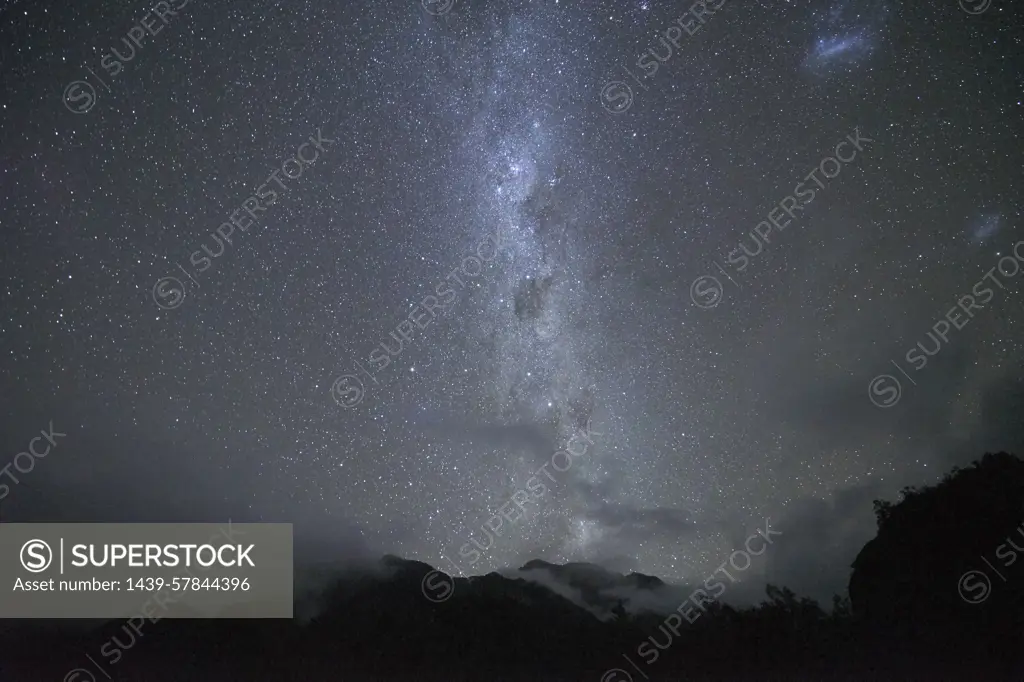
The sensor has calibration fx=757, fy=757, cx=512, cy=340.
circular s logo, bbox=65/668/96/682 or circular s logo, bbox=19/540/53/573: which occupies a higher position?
circular s logo, bbox=19/540/53/573

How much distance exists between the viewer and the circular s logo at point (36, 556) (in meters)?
→ 6.53

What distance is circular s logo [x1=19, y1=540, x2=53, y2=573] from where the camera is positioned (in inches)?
257

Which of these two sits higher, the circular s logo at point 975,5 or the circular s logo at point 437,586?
the circular s logo at point 975,5

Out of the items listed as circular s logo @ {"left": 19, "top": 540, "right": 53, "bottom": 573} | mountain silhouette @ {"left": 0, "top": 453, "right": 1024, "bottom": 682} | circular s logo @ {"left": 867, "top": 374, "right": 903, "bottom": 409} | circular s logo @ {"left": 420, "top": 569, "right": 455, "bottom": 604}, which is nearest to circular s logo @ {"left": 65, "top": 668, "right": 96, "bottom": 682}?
mountain silhouette @ {"left": 0, "top": 453, "right": 1024, "bottom": 682}

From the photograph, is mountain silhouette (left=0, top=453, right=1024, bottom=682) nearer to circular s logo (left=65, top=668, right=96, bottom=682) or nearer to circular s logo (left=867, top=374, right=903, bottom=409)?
circular s logo (left=65, top=668, right=96, bottom=682)

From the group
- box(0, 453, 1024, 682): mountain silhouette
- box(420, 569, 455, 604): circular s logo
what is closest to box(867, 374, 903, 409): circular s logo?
box(0, 453, 1024, 682): mountain silhouette

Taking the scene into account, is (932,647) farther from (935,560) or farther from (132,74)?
(132,74)

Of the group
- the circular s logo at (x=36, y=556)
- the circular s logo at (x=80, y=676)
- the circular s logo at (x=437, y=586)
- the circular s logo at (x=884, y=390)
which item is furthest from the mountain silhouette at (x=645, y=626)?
the circular s logo at (x=36, y=556)

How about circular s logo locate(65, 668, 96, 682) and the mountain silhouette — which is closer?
circular s logo locate(65, 668, 96, 682)

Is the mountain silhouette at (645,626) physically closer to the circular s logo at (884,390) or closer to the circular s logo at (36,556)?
the circular s logo at (884,390)

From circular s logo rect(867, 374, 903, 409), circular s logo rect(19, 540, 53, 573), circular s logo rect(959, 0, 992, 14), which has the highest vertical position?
circular s logo rect(959, 0, 992, 14)

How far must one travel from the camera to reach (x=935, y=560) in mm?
8531

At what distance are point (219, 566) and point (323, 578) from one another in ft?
4.06

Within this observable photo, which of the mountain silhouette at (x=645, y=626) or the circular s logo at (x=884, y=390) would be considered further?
the mountain silhouette at (x=645, y=626)
